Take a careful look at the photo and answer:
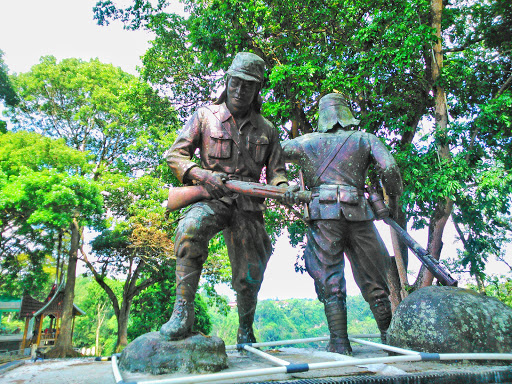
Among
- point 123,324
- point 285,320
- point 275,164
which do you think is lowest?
point 285,320

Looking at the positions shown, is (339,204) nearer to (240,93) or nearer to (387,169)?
(387,169)

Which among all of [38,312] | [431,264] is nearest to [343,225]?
[431,264]

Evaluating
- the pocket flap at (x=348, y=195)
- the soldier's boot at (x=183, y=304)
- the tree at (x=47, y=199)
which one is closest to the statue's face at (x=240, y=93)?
the pocket flap at (x=348, y=195)

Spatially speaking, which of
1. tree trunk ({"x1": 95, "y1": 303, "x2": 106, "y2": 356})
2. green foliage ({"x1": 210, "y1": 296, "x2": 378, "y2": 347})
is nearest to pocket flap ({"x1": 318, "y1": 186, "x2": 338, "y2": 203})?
green foliage ({"x1": 210, "y1": 296, "x2": 378, "y2": 347})

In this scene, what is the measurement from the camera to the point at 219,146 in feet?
10.8

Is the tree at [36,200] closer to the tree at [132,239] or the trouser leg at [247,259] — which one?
the tree at [132,239]

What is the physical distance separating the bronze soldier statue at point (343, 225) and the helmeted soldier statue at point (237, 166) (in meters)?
0.37

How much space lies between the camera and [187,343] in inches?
99.1

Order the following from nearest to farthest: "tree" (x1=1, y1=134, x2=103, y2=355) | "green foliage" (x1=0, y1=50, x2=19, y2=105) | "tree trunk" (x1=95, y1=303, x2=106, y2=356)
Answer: "tree" (x1=1, y1=134, x2=103, y2=355)
"green foliage" (x1=0, y1=50, x2=19, y2=105)
"tree trunk" (x1=95, y1=303, x2=106, y2=356)

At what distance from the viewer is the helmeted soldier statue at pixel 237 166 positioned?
3.12 meters

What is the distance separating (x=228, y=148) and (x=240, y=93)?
0.46 meters

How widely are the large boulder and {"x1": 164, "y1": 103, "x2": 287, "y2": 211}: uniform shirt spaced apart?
142 cm

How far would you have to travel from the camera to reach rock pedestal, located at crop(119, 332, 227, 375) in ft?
7.88

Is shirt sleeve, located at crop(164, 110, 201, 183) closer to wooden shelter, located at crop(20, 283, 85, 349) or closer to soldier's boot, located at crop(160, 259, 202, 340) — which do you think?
soldier's boot, located at crop(160, 259, 202, 340)
